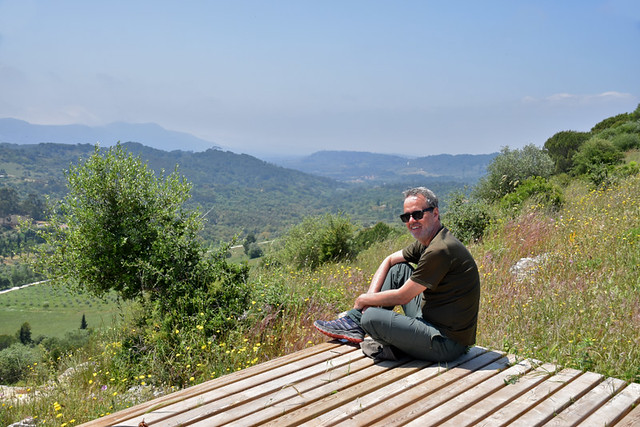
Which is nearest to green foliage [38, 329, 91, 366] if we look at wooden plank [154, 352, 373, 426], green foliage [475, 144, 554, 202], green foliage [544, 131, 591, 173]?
wooden plank [154, 352, 373, 426]

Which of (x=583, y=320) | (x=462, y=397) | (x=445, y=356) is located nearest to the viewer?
(x=462, y=397)

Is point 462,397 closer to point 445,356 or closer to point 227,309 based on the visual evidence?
point 445,356

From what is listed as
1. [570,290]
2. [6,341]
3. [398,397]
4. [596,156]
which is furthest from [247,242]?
[6,341]

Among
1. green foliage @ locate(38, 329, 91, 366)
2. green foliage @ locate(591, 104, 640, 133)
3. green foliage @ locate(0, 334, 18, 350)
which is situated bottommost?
green foliage @ locate(0, 334, 18, 350)

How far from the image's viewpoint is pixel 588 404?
281 cm

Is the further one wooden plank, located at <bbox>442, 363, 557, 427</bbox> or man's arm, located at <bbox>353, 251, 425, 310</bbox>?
man's arm, located at <bbox>353, 251, 425, 310</bbox>

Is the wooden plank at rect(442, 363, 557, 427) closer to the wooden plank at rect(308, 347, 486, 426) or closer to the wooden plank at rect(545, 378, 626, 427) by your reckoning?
the wooden plank at rect(545, 378, 626, 427)

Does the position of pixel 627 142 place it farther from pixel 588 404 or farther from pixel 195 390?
pixel 195 390

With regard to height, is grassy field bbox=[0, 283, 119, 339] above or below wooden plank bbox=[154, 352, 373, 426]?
below

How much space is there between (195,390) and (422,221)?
Result: 2.23 m

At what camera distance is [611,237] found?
6.95m

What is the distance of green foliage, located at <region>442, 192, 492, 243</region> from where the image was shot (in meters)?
10.4

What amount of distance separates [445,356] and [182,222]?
7.18 m

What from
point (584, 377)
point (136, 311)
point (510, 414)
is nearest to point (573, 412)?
point (510, 414)
